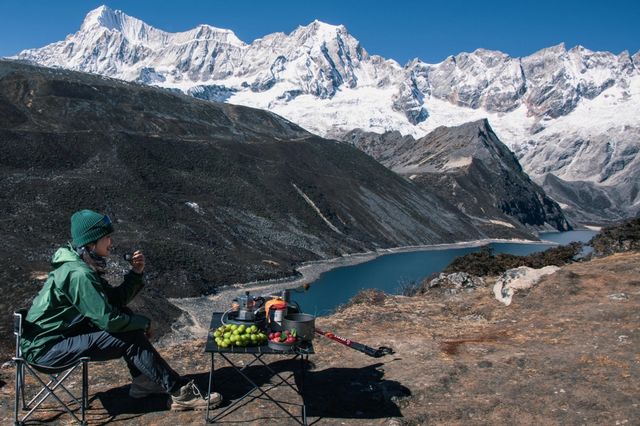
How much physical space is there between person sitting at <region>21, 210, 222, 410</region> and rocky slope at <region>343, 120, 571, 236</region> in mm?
124634

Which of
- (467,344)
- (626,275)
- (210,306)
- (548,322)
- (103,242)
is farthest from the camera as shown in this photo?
(210,306)

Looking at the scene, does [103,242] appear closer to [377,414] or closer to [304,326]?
[304,326]

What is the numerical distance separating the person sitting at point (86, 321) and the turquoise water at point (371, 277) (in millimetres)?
32203

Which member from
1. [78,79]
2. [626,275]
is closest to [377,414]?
[626,275]

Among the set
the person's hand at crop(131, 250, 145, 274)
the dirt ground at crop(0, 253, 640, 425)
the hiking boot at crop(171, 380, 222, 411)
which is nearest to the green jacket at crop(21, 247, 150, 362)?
the person's hand at crop(131, 250, 145, 274)

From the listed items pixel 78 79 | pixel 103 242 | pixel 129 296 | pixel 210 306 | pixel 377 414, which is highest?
pixel 78 79

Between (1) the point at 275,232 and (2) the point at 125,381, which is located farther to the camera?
(1) the point at 275,232

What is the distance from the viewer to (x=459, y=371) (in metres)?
8.70

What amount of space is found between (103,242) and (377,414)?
400 centimetres

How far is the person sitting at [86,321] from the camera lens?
6.62 meters

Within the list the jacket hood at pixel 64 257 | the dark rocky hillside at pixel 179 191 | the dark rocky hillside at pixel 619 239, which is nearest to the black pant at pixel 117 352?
the jacket hood at pixel 64 257

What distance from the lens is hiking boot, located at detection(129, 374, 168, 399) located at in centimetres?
744

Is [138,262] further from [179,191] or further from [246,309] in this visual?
[179,191]

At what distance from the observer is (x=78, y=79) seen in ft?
337
